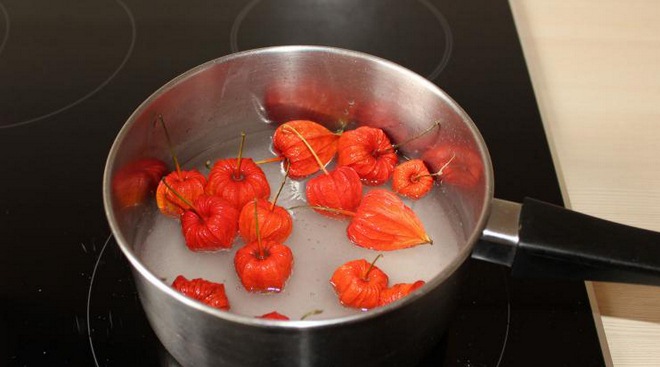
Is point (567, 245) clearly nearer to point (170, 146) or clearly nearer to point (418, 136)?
point (418, 136)

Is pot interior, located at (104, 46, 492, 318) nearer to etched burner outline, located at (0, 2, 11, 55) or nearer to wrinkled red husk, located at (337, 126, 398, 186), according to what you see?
wrinkled red husk, located at (337, 126, 398, 186)

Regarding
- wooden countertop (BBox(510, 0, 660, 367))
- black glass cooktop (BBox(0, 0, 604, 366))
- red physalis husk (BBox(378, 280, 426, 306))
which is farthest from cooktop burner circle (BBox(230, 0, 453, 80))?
red physalis husk (BBox(378, 280, 426, 306))

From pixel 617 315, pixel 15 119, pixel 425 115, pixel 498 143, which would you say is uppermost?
pixel 15 119

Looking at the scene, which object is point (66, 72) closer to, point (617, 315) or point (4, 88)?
point (4, 88)

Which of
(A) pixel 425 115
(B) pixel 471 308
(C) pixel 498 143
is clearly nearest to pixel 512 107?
(C) pixel 498 143

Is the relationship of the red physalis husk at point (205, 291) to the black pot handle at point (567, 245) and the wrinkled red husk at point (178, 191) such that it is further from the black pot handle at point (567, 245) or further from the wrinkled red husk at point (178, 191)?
the black pot handle at point (567, 245)

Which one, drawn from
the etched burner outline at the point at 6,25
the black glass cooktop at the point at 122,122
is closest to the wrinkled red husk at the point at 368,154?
the black glass cooktop at the point at 122,122

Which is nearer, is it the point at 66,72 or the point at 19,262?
the point at 19,262
